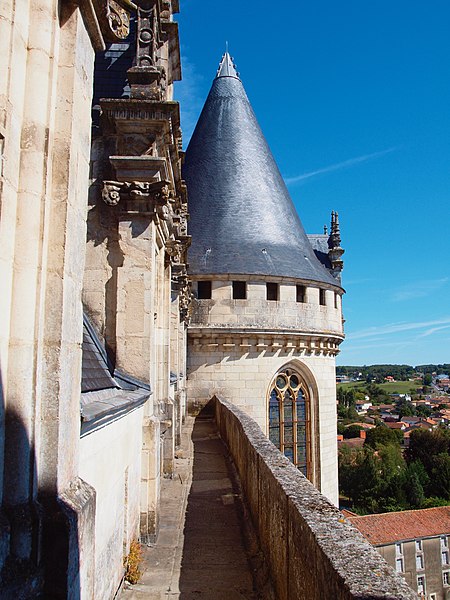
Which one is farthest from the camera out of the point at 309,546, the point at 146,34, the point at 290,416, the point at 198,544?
the point at 290,416

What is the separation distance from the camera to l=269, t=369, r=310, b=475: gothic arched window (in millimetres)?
14977

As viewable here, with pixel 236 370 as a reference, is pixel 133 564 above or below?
below

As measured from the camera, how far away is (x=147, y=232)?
5.66m

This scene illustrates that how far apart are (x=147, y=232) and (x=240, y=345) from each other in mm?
8685

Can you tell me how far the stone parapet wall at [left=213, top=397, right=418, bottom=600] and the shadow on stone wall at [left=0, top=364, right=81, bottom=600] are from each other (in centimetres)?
108

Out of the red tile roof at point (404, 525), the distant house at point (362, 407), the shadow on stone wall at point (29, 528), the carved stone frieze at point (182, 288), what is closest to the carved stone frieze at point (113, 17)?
the shadow on stone wall at point (29, 528)

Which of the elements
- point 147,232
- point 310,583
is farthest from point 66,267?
point 147,232

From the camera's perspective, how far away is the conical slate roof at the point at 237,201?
14.5m

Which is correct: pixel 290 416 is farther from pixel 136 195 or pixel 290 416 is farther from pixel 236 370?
pixel 136 195

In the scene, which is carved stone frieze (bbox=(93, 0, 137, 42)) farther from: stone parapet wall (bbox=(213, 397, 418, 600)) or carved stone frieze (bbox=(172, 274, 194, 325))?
carved stone frieze (bbox=(172, 274, 194, 325))

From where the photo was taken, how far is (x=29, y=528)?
86.0 inches

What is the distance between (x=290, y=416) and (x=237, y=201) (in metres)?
6.26

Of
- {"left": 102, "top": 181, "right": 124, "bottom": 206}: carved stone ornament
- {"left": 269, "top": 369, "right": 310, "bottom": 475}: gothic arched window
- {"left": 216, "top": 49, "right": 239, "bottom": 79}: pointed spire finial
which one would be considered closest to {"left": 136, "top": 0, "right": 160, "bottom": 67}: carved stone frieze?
{"left": 102, "top": 181, "right": 124, "bottom": 206}: carved stone ornament

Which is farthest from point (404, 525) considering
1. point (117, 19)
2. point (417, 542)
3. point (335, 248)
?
point (117, 19)
